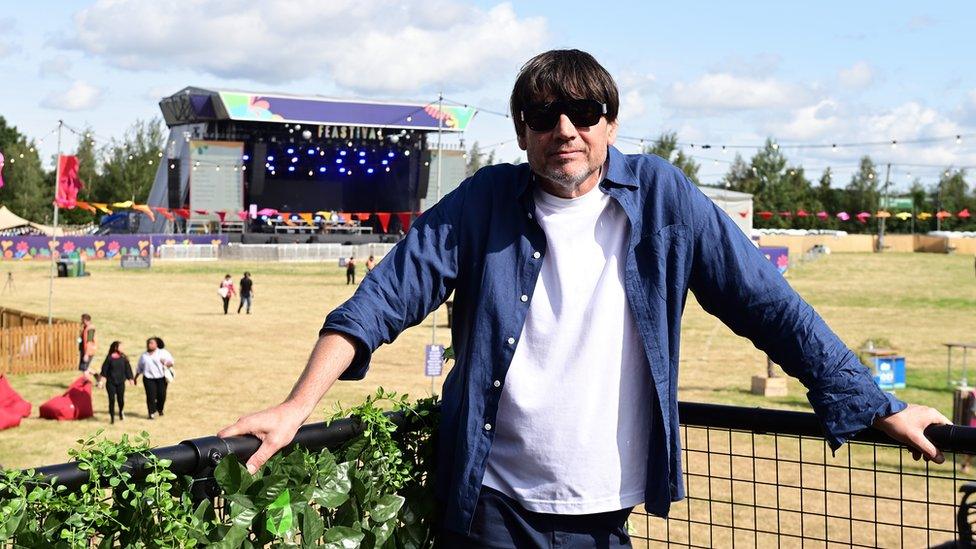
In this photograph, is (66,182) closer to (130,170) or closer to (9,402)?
(9,402)

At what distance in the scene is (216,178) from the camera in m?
73.9

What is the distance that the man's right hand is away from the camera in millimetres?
2176

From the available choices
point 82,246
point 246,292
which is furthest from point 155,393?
point 82,246

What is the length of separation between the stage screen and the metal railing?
6214 cm

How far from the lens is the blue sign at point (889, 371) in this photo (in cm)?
1917

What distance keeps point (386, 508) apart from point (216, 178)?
73.9m

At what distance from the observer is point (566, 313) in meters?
2.44

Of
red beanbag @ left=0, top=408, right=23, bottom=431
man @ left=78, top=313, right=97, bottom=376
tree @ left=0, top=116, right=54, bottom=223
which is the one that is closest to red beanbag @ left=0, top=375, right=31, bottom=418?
red beanbag @ left=0, top=408, right=23, bottom=431

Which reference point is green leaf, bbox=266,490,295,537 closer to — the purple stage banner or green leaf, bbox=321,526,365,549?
green leaf, bbox=321,526,365,549

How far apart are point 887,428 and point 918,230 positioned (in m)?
119

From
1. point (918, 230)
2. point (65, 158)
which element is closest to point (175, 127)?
point (65, 158)

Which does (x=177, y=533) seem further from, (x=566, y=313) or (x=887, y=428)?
(x=887, y=428)

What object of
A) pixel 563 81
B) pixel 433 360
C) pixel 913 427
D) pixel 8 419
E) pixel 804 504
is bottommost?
pixel 8 419

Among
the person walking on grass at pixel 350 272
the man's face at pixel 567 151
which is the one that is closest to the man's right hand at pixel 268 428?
the man's face at pixel 567 151
